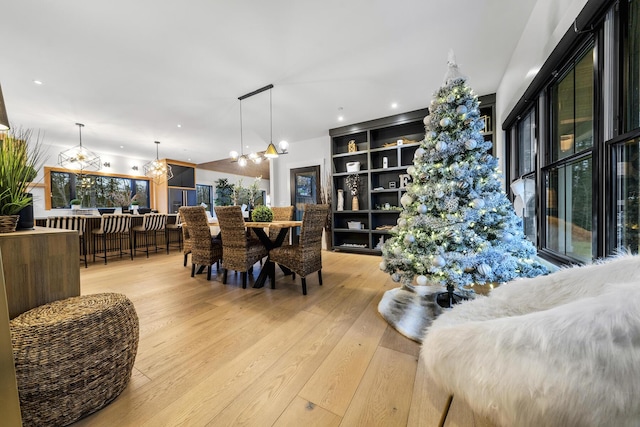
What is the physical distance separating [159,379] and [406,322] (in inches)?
65.6

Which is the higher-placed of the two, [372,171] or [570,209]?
[372,171]

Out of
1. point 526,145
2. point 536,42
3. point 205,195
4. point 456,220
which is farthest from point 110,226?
point 526,145

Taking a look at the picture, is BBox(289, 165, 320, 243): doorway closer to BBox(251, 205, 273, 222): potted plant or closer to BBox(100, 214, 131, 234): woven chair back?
BBox(251, 205, 273, 222): potted plant

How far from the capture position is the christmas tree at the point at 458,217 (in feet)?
6.10

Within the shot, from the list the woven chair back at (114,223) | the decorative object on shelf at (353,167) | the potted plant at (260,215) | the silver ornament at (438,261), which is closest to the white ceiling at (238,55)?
the decorative object on shelf at (353,167)

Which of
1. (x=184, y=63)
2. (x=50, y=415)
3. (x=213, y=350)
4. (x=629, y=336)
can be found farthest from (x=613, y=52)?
(x=184, y=63)

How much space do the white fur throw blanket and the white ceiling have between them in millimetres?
2411

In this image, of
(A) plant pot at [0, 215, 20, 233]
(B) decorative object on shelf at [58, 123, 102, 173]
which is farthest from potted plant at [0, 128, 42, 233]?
(B) decorative object on shelf at [58, 123, 102, 173]

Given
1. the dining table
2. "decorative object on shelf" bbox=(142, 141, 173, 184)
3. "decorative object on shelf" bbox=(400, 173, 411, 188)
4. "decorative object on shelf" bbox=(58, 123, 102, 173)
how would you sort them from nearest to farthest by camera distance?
the dining table, "decorative object on shelf" bbox=(400, 173, 411, 188), "decorative object on shelf" bbox=(58, 123, 102, 173), "decorative object on shelf" bbox=(142, 141, 173, 184)

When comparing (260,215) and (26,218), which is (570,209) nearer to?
(260,215)

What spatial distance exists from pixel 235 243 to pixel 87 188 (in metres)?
6.52

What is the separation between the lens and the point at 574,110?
175 centimetres

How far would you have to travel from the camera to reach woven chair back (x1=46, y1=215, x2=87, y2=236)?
11.6ft

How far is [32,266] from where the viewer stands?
1184 millimetres
